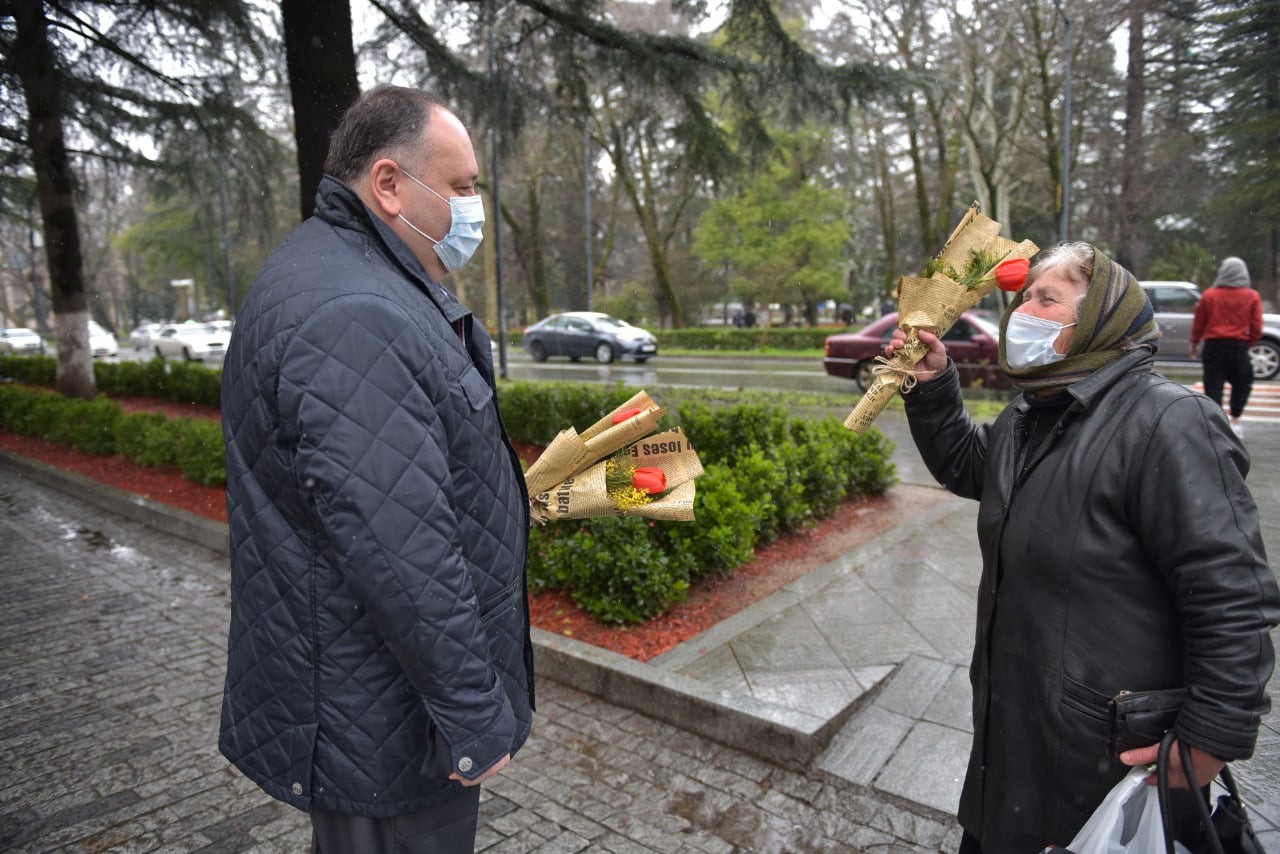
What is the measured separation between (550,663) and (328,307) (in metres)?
3.25

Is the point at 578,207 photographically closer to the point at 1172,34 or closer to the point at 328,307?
the point at 1172,34

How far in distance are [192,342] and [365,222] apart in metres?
37.8

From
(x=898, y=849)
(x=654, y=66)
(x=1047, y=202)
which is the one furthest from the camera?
(x=1047, y=202)

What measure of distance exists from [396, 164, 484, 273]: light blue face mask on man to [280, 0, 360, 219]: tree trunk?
555 centimetres

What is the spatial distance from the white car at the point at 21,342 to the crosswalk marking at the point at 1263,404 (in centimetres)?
4298

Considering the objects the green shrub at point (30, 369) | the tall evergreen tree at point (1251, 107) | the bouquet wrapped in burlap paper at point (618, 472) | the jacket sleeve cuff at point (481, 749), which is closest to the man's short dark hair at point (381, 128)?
the bouquet wrapped in burlap paper at point (618, 472)

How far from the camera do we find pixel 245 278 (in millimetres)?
47062

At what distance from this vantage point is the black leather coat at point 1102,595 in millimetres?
1657

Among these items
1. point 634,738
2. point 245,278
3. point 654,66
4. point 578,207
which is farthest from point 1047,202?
point 245,278

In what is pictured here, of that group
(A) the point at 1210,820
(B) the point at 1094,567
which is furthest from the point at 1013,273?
(A) the point at 1210,820

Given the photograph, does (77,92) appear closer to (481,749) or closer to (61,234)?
(61,234)

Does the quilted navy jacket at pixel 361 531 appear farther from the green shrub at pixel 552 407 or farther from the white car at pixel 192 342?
the white car at pixel 192 342

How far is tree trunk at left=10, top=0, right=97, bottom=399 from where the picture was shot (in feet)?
36.2

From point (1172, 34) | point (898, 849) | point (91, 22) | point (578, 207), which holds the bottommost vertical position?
point (898, 849)
